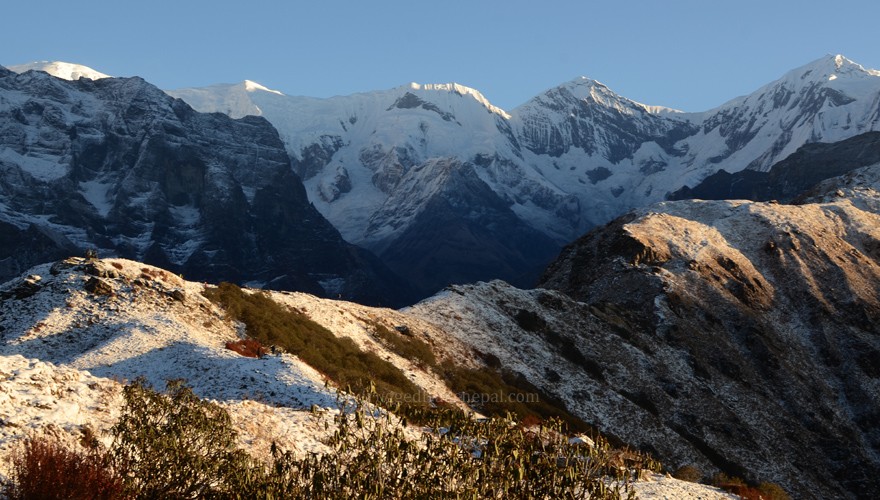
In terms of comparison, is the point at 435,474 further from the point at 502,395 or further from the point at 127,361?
the point at 502,395

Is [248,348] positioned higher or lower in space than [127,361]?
higher

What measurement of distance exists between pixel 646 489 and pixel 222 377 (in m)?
22.7

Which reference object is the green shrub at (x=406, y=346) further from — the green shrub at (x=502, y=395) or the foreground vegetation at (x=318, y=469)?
the foreground vegetation at (x=318, y=469)

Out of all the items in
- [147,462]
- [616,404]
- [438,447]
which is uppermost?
[438,447]

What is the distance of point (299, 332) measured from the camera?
202 feet

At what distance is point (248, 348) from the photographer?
168 ft

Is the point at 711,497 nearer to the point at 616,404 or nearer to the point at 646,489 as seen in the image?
the point at 646,489

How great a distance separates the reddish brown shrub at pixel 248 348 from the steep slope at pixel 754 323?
43.5m

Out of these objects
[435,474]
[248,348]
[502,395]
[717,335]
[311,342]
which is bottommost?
[502,395]

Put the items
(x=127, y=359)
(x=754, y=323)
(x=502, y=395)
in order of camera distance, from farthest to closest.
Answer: (x=754, y=323) < (x=502, y=395) < (x=127, y=359)

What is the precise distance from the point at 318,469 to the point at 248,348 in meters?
34.2

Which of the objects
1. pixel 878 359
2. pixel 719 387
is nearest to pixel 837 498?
pixel 719 387

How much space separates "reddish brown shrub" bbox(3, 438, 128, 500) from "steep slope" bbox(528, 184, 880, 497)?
6358cm

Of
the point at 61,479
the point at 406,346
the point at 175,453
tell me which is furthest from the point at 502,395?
the point at 61,479
